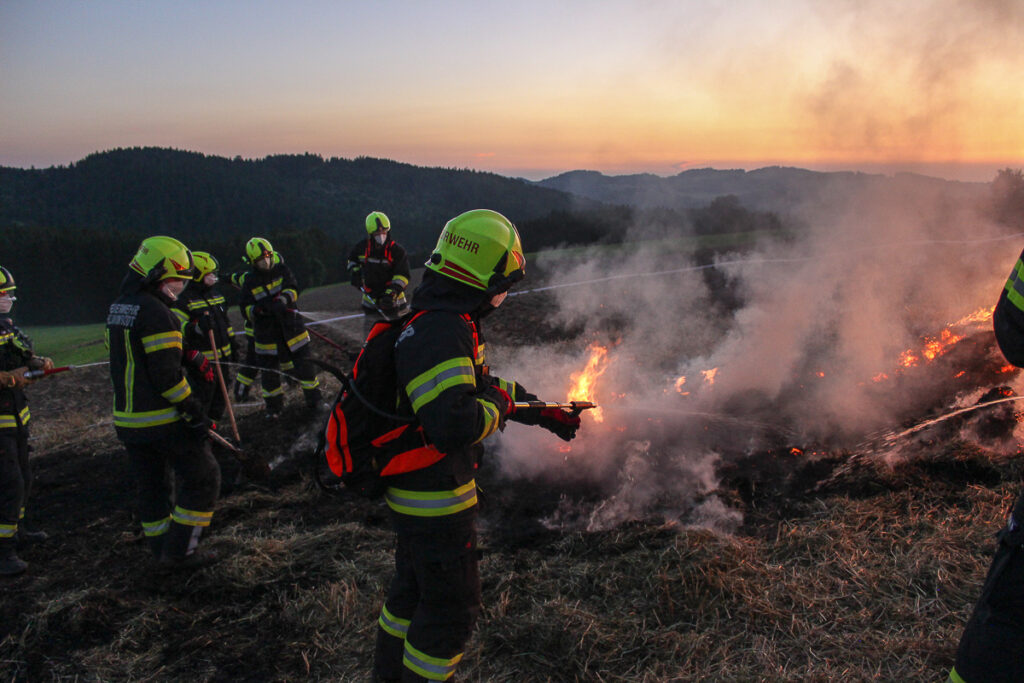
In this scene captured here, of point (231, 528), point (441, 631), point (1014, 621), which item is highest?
point (1014, 621)

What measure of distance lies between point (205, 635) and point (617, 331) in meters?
9.47

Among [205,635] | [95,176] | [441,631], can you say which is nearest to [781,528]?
[441,631]

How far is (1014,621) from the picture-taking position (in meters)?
2.02

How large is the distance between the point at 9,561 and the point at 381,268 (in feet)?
18.9

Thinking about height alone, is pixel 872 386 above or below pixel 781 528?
above

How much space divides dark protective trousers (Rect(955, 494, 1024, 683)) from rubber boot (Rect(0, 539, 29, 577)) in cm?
643

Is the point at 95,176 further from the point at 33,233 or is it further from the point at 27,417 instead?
the point at 27,417

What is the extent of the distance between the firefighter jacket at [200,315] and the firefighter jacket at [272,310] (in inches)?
15.8

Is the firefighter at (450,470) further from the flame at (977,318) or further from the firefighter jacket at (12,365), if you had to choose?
the flame at (977,318)

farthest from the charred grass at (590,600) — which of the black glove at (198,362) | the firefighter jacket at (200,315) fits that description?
the firefighter jacket at (200,315)

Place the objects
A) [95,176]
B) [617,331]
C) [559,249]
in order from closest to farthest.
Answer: [617,331]
[559,249]
[95,176]

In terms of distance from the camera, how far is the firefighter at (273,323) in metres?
8.28

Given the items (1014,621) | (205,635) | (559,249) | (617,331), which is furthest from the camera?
(559,249)

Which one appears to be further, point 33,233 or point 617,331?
point 33,233
